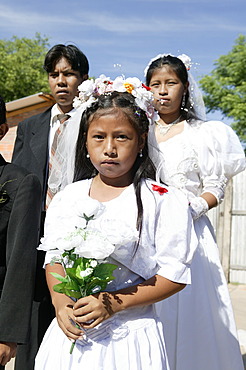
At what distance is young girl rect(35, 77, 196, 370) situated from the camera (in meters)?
2.15

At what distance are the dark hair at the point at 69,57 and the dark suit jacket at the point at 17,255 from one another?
1.48 meters

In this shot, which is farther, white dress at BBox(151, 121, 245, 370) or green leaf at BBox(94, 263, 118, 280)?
white dress at BBox(151, 121, 245, 370)

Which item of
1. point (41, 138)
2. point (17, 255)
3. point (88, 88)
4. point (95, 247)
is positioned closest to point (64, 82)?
point (41, 138)

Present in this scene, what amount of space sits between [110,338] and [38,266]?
72 cm

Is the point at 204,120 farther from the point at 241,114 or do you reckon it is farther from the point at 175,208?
the point at 241,114

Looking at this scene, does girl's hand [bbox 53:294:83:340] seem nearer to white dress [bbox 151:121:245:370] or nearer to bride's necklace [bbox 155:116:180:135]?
white dress [bbox 151:121:245:370]

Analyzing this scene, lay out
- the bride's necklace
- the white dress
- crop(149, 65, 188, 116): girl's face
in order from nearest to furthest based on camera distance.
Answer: the white dress, crop(149, 65, 188, 116): girl's face, the bride's necklace

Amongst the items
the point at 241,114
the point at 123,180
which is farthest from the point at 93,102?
the point at 241,114

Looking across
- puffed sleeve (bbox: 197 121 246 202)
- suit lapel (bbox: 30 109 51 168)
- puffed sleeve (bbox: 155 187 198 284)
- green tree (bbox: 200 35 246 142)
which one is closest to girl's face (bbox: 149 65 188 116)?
puffed sleeve (bbox: 197 121 246 202)

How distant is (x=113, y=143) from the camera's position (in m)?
2.31

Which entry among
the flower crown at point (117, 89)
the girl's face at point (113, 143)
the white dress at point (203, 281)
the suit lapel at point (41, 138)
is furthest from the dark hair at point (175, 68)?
the girl's face at point (113, 143)

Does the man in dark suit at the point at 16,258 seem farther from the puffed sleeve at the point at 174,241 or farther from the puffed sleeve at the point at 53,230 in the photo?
the puffed sleeve at the point at 174,241

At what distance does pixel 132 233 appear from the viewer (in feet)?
7.07

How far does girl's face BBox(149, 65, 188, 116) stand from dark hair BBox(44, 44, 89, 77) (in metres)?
0.60
